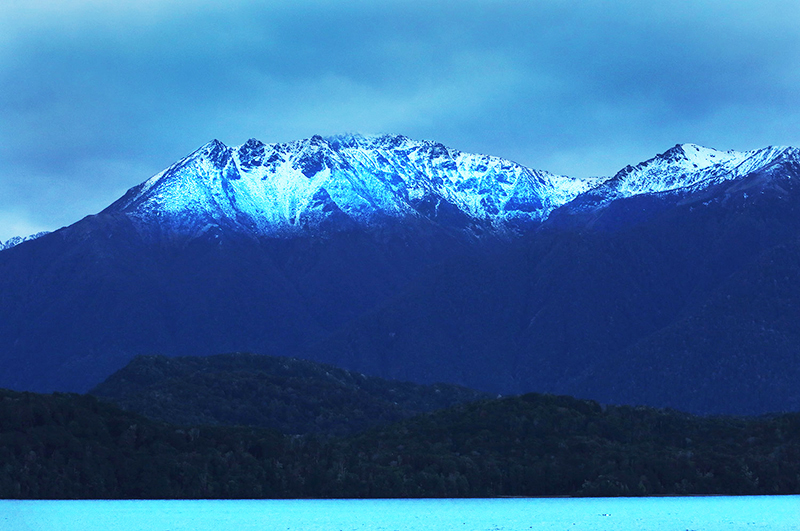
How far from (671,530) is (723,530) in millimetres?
7306

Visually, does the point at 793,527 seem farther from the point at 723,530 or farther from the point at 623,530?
the point at 623,530

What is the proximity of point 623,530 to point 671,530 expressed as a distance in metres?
6.83

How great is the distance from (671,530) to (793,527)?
1695 cm

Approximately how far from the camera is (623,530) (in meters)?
198

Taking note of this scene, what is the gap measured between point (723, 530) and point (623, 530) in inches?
537

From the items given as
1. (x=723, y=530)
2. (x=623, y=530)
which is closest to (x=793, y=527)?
(x=723, y=530)

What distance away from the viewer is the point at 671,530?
198 meters

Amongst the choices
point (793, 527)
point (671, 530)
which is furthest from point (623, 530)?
point (793, 527)

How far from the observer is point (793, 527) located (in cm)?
19775

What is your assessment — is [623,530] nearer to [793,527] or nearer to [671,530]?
[671,530]
